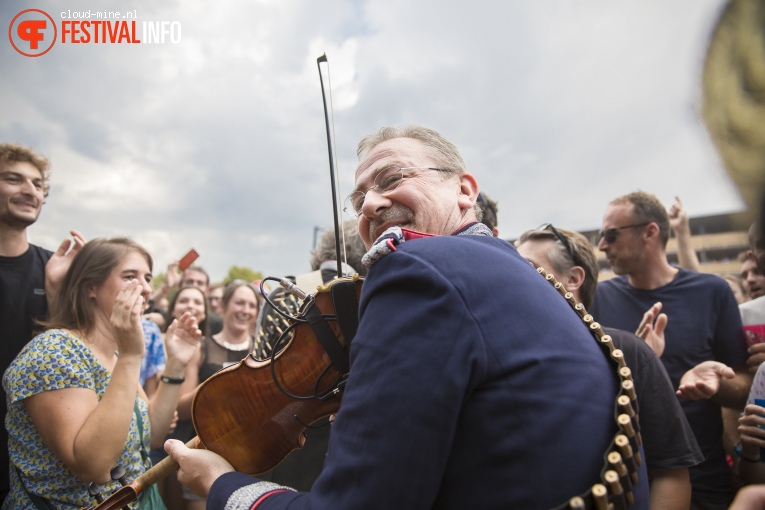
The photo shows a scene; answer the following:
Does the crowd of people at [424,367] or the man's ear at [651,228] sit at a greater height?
the man's ear at [651,228]

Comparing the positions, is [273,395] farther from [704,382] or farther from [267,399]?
[704,382]

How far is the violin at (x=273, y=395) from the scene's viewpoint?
1.87 metres

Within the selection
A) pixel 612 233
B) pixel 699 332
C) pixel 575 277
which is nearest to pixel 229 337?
pixel 575 277

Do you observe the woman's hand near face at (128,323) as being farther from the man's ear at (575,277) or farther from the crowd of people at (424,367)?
the man's ear at (575,277)

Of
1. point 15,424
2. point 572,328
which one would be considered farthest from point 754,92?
point 15,424

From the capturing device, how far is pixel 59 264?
3.71 meters

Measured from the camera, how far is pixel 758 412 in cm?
241

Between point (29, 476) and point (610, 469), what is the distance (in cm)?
259

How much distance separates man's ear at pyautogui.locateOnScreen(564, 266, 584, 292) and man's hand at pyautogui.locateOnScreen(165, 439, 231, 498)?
7.51 ft

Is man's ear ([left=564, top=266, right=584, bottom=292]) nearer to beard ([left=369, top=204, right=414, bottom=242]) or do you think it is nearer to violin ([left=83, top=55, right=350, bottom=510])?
beard ([left=369, top=204, right=414, bottom=242])

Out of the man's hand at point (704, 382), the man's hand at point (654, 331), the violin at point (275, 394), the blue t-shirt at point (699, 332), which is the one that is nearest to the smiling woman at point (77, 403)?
the violin at point (275, 394)

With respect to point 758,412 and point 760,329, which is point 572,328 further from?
point 760,329

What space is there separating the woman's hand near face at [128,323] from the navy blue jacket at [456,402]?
1702mm

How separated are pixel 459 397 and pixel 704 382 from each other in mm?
2333
